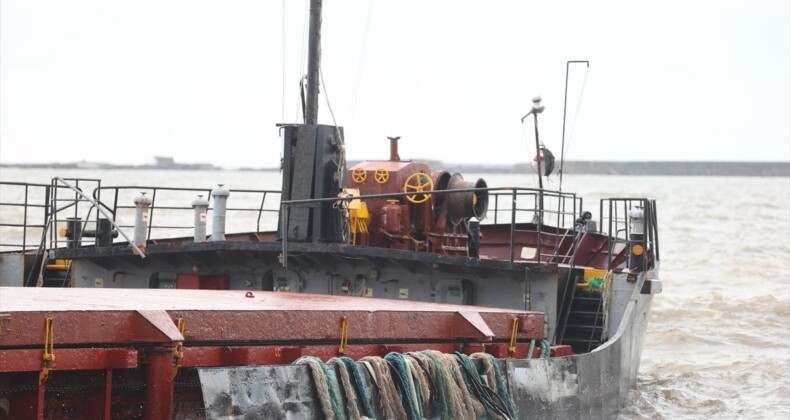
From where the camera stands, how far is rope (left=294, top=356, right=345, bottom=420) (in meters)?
9.00

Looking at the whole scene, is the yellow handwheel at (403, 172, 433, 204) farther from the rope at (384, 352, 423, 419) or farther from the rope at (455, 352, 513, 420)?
the rope at (384, 352, 423, 419)

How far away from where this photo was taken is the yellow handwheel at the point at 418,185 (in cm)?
1677

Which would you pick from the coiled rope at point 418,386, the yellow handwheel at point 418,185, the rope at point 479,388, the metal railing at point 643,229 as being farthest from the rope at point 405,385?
the yellow handwheel at point 418,185

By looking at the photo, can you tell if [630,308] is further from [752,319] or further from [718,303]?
[718,303]

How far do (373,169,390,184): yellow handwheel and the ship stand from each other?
0.02 meters

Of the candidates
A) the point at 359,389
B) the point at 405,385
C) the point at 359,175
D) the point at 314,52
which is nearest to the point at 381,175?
the point at 359,175

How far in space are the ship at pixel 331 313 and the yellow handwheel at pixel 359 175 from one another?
3 centimetres

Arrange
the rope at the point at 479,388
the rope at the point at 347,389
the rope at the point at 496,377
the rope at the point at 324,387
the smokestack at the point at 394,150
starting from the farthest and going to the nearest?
the smokestack at the point at 394,150 → the rope at the point at 496,377 → the rope at the point at 479,388 → the rope at the point at 347,389 → the rope at the point at 324,387

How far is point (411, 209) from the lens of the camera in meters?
16.9

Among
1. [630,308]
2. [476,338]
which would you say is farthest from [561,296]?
[476,338]

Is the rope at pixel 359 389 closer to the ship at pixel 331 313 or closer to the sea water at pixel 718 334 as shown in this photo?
the ship at pixel 331 313

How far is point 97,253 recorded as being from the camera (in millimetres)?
16266

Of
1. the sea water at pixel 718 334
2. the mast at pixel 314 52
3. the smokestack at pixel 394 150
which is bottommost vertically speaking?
the sea water at pixel 718 334

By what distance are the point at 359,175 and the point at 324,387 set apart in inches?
325
